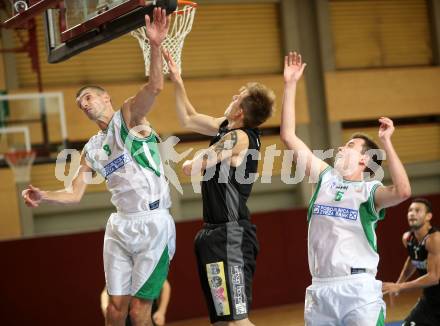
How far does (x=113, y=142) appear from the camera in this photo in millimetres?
6168

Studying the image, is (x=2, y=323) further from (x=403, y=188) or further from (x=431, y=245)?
(x=403, y=188)

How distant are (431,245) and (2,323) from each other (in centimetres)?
662

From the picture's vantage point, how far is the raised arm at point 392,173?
471cm

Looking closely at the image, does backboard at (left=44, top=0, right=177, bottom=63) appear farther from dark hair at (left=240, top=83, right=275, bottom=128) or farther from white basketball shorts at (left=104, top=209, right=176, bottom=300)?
white basketball shorts at (left=104, top=209, right=176, bottom=300)

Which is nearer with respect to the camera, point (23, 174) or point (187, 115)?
point (187, 115)

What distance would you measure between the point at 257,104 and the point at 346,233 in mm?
1204

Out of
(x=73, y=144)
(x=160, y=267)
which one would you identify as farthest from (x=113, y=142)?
(x=73, y=144)

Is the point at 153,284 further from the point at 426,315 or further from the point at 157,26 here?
the point at 426,315

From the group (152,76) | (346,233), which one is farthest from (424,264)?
(152,76)

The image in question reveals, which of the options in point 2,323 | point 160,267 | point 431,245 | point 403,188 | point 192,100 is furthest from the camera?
point 192,100

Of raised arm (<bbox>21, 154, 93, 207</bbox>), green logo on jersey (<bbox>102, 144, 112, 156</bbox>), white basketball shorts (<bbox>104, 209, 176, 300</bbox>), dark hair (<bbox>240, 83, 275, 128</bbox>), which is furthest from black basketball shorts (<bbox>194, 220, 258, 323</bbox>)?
raised arm (<bbox>21, 154, 93, 207</bbox>)

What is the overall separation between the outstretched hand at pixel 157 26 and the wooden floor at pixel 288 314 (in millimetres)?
6560

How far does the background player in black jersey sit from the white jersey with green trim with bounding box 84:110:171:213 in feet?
1.71

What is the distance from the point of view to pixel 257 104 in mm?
5727
